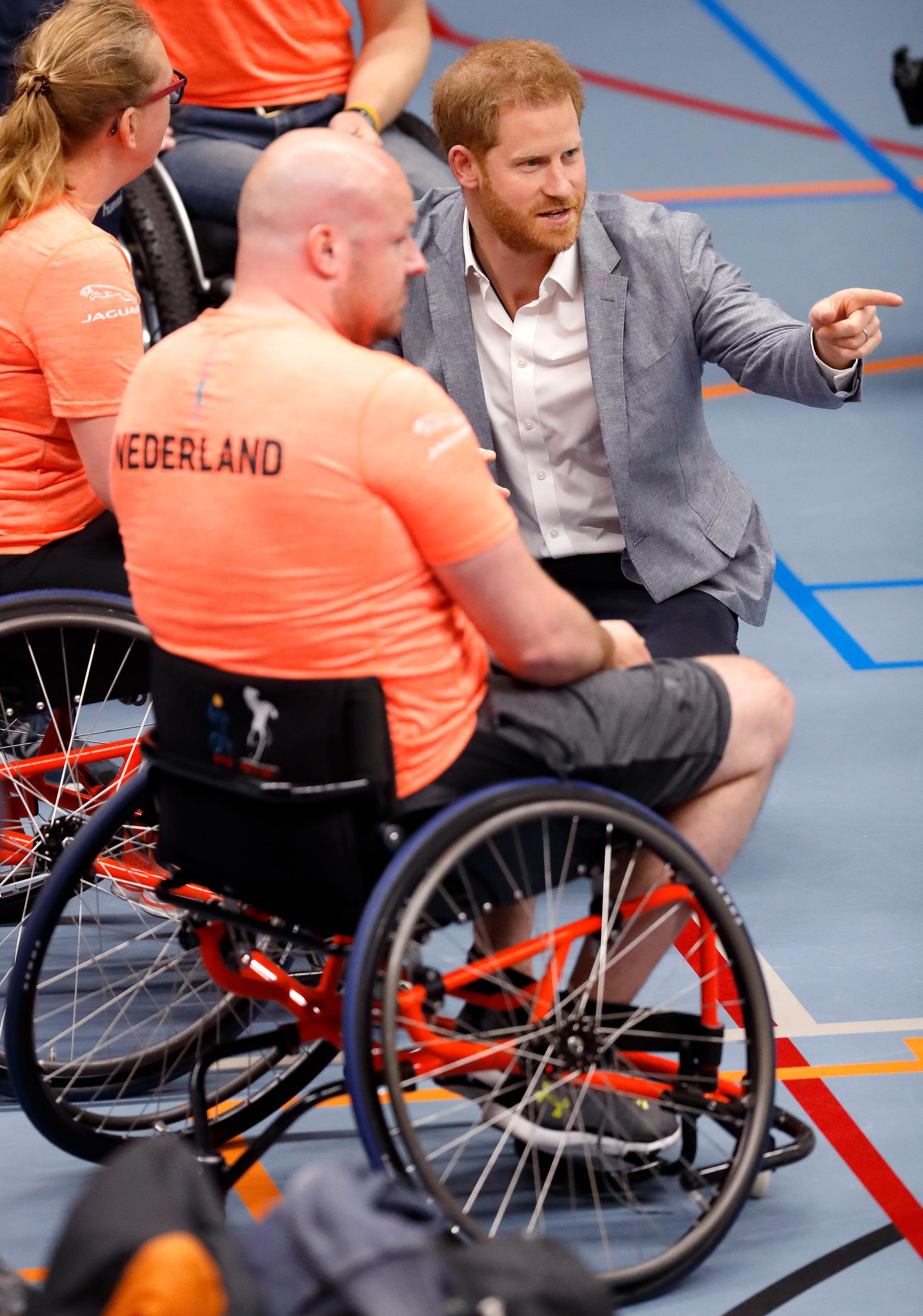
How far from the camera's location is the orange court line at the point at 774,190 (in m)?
7.85

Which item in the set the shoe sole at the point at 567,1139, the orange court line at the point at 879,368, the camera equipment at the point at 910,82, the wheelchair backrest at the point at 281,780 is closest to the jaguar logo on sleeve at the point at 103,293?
the wheelchair backrest at the point at 281,780

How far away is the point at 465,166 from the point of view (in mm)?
2842

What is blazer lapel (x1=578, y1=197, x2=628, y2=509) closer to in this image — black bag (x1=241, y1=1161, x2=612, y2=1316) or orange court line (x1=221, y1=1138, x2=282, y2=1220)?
orange court line (x1=221, y1=1138, x2=282, y2=1220)

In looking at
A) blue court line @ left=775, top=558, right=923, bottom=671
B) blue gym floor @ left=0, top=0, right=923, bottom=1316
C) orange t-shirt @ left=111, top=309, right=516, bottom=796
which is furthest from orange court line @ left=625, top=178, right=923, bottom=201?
orange t-shirt @ left=111, top=309, right=516, bottom=796

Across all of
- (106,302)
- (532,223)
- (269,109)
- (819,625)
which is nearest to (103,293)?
(106,302)

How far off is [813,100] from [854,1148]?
322 inches

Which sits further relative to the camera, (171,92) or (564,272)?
(564,272)

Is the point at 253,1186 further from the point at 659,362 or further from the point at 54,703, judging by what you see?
the point at 659,362

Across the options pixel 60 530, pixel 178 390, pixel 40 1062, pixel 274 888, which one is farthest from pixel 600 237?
pixel 40 1062

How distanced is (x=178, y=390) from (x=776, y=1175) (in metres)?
1.30

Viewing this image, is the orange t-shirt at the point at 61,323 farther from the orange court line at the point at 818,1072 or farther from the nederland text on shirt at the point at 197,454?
the orange court line at the point at 818,1072

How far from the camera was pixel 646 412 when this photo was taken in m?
2.79

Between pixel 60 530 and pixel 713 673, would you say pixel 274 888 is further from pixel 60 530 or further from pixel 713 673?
pixel 60 530

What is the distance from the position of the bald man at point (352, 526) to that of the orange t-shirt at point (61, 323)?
0.58 meters
